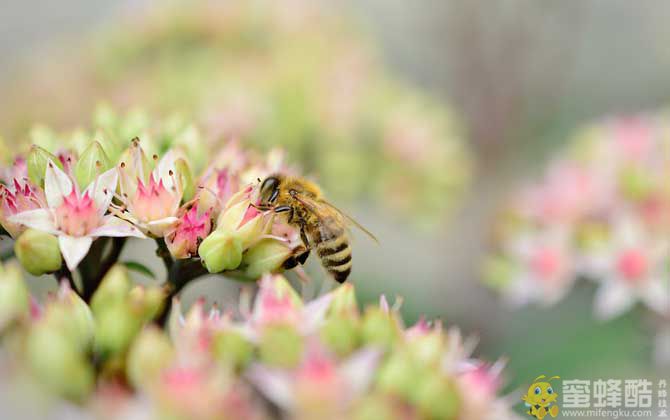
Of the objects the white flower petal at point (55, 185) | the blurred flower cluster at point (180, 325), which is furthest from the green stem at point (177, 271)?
the white flower petal at point (55, 185)

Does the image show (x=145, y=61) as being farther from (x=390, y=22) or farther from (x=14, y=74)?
(x=390, y=22)

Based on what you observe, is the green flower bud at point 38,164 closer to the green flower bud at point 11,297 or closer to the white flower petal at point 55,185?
the white flower petal at point 55,185

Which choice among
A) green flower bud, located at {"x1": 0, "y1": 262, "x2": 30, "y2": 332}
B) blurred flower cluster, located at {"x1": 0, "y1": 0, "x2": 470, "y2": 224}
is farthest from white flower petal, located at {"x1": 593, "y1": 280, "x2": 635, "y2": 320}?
green flower bud, located at {"x1": 0, "y1": 262, "x2": 30, "y2": 332}

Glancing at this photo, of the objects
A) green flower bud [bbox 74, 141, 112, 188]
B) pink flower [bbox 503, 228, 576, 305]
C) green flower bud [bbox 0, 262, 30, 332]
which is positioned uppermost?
pink flower [bbox 503, 228, 576, 305]

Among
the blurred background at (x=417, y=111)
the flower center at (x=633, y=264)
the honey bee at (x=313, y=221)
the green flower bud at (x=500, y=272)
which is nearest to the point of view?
the honey bee at (x=313, y=221)

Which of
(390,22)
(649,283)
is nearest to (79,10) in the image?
(390,22)

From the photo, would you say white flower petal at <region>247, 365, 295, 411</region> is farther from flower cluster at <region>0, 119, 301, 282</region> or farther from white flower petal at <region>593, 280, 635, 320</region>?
white flower petal at <region>593, 280, 635, 320</region>
